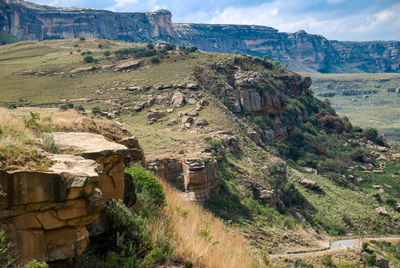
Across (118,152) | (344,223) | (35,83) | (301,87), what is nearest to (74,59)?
(35,83)

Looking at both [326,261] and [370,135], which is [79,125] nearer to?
[326,261]

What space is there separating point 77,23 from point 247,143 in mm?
163830

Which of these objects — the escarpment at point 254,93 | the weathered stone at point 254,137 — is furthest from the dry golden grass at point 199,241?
the escarpment at point 254,93

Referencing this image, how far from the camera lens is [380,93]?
13650 centimetres

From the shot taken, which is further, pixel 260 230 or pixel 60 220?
pixel 260 230

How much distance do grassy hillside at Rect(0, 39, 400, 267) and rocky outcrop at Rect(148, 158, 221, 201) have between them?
3.08 feet

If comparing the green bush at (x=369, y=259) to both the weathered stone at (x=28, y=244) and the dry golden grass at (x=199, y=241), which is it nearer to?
the dry golden grass at (x=199, y=241)

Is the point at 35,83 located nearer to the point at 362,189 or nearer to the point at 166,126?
the point at 166,126

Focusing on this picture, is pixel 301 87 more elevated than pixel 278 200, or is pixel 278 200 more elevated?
pixel 301 87

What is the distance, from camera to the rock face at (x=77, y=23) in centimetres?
14507

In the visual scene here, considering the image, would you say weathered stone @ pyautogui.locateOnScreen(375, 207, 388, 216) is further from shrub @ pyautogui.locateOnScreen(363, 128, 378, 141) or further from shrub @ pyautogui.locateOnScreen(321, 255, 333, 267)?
shrub @ pyautogui.locateOnScreen(363, 128, 378, 141)

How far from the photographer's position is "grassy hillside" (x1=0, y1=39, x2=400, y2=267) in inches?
974

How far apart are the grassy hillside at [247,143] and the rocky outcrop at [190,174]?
0.94 m

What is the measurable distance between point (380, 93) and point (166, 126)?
12825 cm
